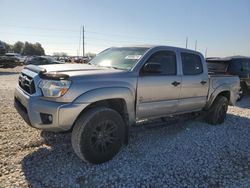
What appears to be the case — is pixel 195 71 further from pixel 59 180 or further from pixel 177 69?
pixel 59 180

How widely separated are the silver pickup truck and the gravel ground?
0.36 m

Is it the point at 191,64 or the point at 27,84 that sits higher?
the point at 191,64

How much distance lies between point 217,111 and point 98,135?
376cm

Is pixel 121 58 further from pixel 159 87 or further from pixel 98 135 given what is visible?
pixel 98 135

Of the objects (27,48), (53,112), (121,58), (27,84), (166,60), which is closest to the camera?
(53,112)

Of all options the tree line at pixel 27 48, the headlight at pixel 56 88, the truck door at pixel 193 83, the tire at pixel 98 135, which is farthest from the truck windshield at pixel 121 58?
the tree line at pixel 27 48

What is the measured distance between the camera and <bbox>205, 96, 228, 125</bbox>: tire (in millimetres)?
6020

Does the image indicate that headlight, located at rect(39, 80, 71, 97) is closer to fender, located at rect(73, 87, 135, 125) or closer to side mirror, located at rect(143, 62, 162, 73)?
fender, located at rect(73, 87, 135, 125)

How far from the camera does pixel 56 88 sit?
3197 mm

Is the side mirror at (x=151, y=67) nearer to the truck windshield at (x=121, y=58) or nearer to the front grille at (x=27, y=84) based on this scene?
the truck windshield at (x=121, y=58)

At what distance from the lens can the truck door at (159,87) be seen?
403 centimetres

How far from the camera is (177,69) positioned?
15.5ft

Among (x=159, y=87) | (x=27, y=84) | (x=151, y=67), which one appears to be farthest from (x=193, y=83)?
(x=27, y=84)

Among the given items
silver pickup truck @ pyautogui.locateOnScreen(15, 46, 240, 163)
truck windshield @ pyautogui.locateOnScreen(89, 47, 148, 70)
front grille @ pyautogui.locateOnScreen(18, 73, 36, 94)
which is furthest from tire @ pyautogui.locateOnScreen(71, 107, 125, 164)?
truck windshield @ pyautogui.locateOnScreen(89, 47, 148, 70)
